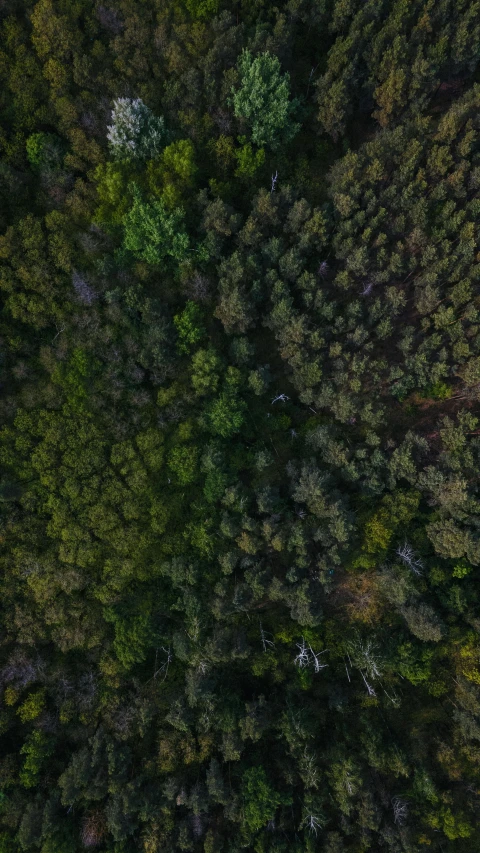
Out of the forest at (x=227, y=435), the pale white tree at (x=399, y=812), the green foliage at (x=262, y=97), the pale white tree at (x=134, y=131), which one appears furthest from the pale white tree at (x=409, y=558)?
the pale white tree at (x=134, y=131)

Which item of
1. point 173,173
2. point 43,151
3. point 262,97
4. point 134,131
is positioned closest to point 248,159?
point 262,97

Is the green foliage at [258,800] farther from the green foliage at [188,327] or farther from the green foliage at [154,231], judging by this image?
the green foliage at [154,231]

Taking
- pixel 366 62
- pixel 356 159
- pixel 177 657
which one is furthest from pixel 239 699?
pixel 366 62

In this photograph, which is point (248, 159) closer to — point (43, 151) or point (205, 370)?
point (43, 151)

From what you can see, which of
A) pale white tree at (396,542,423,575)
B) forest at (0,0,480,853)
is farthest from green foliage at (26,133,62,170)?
pale white tree at (396,542,423,575)

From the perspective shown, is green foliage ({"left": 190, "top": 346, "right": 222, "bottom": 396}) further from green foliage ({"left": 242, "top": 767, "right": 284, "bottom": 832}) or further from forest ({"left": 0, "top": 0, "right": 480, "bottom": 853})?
green foliage ({"left": 242, "top": 767, "right": 284, "bottom": 832})
